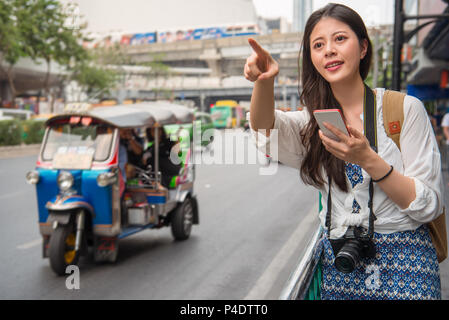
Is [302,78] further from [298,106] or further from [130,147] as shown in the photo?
[130,147]

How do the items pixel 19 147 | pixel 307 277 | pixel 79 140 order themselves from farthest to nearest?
1. pixel 19 147
2. pixel 79 140
3. pixel 307 277

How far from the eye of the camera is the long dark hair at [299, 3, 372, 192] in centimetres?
147

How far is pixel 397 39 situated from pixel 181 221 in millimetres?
4872

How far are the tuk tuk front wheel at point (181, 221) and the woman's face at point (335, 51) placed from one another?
5.36 m

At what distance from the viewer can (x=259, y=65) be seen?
1.31m

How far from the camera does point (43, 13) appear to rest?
960 inches

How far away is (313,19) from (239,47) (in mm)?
246

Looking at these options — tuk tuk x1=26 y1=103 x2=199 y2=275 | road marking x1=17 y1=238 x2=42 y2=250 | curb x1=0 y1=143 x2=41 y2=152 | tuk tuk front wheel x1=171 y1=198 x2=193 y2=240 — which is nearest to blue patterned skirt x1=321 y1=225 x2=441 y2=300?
tuk tuk x1=26 y1=103 x2=199 y2=275

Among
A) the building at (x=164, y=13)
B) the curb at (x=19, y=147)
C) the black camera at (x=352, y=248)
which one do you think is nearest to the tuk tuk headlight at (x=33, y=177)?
the building at (x=164, y=13)

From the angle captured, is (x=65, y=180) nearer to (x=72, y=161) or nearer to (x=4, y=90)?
(x=72, y=161)

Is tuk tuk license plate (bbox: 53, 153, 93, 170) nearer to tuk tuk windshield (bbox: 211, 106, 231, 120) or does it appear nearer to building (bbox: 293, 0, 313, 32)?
tuk tuk windshield (bbox: 211, 106, 231, 120)

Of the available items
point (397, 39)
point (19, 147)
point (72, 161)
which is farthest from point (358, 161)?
point (19, 147)

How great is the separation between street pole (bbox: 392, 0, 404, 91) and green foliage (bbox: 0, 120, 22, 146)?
1750 cm
